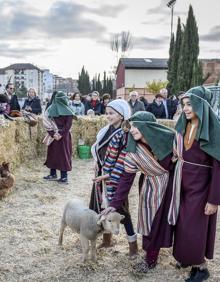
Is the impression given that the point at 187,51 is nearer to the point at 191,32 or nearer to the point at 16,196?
the point at 191,32

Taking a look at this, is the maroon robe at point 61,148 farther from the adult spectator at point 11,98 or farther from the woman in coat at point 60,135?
the adult spectator at point 11,98

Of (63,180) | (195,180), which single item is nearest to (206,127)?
(195,180)

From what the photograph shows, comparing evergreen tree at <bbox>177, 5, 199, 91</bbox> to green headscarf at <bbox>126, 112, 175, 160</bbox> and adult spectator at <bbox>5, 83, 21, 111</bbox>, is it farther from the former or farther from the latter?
green headscarf at <bbox>126, 112, 175, 160</bbox>

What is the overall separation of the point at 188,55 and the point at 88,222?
30.9 meters

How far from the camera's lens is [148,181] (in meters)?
3.69

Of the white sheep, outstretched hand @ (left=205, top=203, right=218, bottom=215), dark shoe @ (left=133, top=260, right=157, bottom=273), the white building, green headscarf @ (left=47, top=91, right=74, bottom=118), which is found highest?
the white building

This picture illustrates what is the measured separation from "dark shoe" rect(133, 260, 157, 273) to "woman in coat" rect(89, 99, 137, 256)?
267mm

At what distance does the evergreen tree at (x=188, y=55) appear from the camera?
107 feet

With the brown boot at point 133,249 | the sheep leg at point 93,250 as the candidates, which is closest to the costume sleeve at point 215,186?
the brown boot at point 133,249

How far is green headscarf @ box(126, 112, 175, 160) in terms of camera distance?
353cm

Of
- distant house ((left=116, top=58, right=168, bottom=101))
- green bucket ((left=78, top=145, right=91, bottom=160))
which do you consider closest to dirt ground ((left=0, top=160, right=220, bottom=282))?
green bucket ((left=78, top=145, right=91, bottom=160))

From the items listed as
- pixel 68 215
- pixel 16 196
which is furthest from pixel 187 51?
pixel 68 215

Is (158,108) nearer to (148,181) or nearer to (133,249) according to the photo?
(133,249)

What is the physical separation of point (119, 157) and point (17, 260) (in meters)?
1.62
